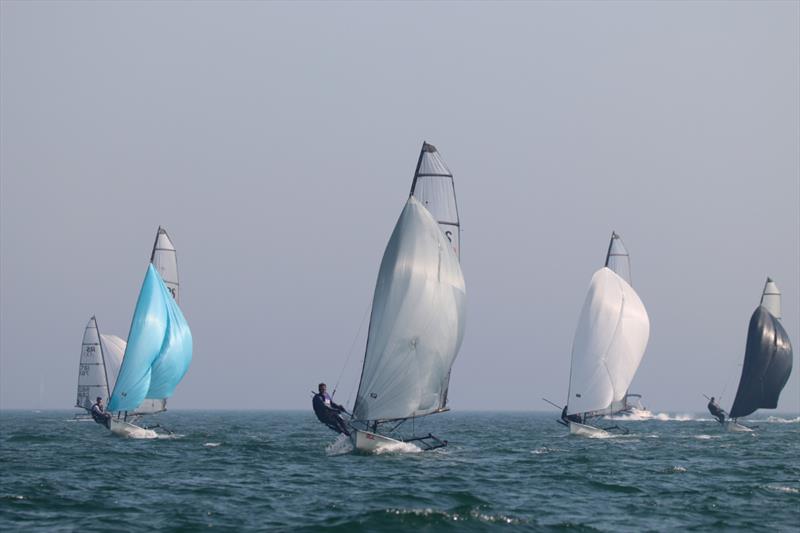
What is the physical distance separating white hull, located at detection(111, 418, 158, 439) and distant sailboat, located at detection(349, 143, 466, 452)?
2144 centimetres

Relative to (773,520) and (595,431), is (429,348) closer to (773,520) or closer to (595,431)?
(773,520)

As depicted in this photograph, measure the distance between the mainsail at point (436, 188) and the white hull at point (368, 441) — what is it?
8.35m

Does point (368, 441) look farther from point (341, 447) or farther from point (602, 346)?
point (602, 346)

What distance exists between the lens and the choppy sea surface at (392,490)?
1020 inches

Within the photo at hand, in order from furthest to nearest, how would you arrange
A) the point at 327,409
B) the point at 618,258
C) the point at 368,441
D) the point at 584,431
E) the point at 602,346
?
the point at 618,258 < the point at 584,431 < the point at 602,346 < the point at 327,409 < the point at 368,441

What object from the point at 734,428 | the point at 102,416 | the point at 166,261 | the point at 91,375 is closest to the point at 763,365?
the point at 734,428

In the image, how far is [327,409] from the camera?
41.8 metres

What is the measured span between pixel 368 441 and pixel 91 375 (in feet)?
209

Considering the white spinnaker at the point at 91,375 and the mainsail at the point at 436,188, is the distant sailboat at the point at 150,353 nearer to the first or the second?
the mainsail at the point at 436,188

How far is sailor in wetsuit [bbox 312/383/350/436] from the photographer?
41781 millimetres

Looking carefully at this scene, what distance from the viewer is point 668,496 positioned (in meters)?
31.8

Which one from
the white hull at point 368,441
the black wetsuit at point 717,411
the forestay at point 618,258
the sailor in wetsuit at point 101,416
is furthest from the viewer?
the black wetsuit at point 717,411

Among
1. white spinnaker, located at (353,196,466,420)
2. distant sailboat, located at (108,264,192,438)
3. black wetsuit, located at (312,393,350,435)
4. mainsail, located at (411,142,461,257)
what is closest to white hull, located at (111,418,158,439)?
distant sailboat, located at (108,264,192,438)

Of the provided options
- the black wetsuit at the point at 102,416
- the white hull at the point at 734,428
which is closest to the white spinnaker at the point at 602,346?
the white hull at the point at 734,428
